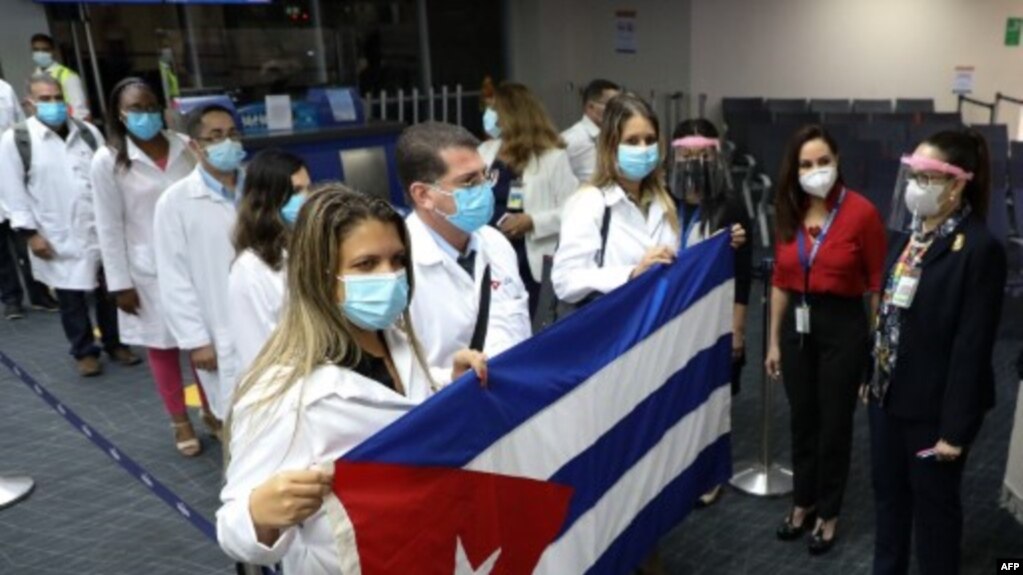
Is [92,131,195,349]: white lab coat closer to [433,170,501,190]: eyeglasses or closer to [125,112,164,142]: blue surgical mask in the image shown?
[125,112,164,142]: blue surgical mask

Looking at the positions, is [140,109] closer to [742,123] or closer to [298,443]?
[298,443]

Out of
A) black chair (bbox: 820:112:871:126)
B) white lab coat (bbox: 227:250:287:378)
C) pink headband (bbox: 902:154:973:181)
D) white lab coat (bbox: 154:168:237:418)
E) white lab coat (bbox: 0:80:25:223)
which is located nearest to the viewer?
pink headband (bbox: 902:154:973:181)

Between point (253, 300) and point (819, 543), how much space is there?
221 centimetres

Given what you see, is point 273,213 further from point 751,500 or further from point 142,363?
point 142,363

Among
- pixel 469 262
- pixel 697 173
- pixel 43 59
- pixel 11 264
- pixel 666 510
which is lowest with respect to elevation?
pixel 666 510

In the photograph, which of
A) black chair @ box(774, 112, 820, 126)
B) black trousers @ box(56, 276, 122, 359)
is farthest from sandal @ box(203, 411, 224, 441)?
black chair @ box(774, 112, 820, 126)

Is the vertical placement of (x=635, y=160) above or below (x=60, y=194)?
above

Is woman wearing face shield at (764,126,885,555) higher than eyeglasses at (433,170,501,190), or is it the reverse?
eyeglasses at (433,170,501,190)

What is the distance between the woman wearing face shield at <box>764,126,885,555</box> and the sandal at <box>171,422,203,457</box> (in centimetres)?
275

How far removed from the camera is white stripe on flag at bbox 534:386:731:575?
2018mm

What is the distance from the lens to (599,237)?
2.60 metres

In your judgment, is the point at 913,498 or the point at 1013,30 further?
the point at 1013,30

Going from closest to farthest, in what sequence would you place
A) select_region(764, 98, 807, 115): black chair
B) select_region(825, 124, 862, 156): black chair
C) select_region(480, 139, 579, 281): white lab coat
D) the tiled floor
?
the tiled floor < select_region(480, 139, 579, 281): white lab coat < select_region(825, 124, 862, 156): black chair < select_region(764, 98, 807, 115): black chair

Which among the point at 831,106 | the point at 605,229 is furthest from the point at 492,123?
the point at 831,106
